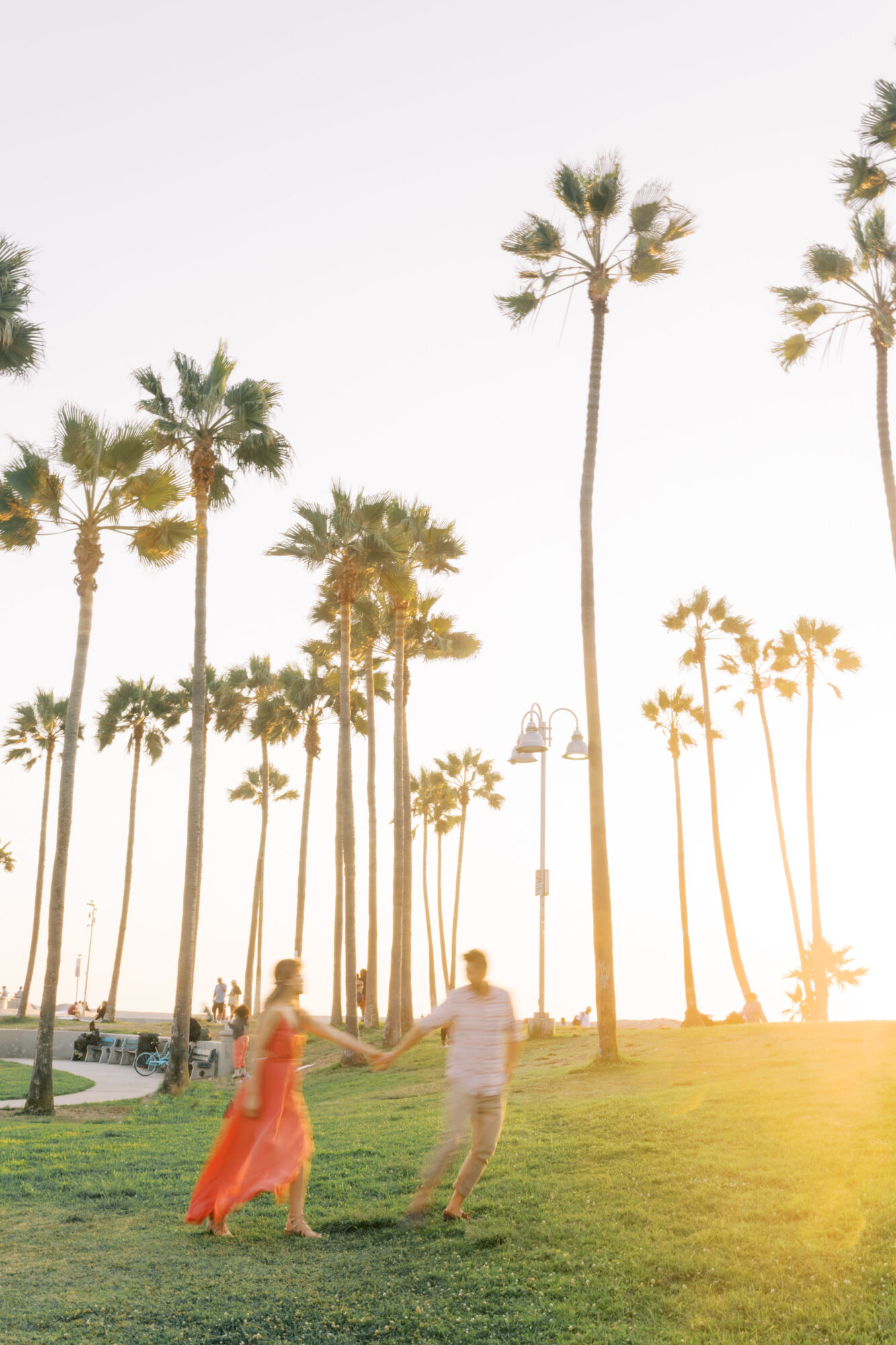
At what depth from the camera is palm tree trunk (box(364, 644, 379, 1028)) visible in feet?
110

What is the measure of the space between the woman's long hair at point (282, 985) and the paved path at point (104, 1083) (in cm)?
1478

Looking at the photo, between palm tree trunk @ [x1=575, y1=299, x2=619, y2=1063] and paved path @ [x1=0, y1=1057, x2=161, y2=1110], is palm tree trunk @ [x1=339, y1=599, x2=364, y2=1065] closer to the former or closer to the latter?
paved path @ [x1=0, y1=1057, x2=161, y2=1110]

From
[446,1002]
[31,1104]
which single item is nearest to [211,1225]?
[446,1002]

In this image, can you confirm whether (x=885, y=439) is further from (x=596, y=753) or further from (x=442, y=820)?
(x=442, y=820)

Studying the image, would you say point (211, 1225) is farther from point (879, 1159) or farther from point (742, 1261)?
point (879, 1159)

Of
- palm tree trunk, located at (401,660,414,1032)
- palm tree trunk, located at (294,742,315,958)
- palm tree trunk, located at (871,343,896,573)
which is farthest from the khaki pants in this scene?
palm tree trunk, located at (294,742,315,958)

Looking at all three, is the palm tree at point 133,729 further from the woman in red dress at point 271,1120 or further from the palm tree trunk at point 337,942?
the woman in red dress at point 271,1120

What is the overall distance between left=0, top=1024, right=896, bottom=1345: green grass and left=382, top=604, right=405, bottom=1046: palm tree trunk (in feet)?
49.9

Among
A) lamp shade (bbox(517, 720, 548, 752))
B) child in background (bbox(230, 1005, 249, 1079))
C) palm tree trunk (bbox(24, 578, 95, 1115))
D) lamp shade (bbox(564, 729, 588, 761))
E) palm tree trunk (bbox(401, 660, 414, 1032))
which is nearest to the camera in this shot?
palm tree trunk (bbox(24, 578, 95, 1115))

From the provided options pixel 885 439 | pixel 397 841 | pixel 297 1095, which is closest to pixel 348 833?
pixel 397 841

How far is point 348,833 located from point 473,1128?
20.6 meters

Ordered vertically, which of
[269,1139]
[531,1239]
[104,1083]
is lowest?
[104,1083]

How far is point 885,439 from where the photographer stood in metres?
20.3

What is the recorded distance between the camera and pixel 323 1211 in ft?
27.0
